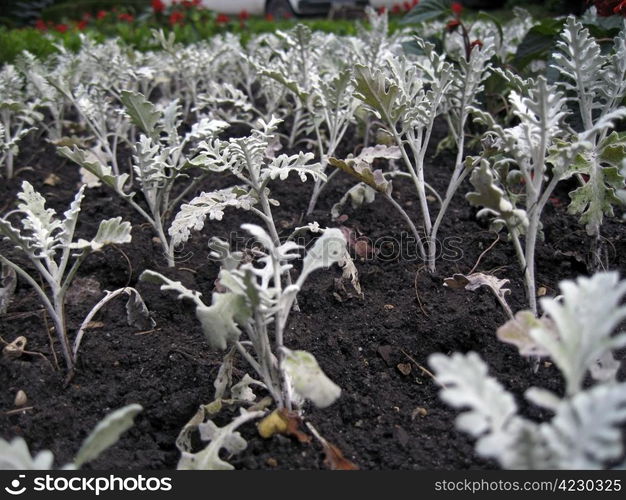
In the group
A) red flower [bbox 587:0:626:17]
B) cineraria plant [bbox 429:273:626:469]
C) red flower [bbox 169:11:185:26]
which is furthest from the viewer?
red flower [bbox 169:11:185:26]

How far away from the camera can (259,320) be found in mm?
1489

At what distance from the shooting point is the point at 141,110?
2236 millimetres

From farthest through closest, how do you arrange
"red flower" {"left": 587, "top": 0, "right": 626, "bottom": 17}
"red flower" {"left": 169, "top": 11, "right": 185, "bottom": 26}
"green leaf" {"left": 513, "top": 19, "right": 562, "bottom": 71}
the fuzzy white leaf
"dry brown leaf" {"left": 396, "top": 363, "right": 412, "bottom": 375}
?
"red flower" {"left": 169, "top": 11, "right": 185, "bottom": 26}, "green leaf" {"left": 513, "top": 19, "right": 562, "bottom": 71}, "red flower" {"left": 587, "top": 0, "right": 626, "bottom": 17}, "dry brown leaf" {"left": 396, "top": 363, "right": 412, "bottom": 375}, the fuzzy white leaf

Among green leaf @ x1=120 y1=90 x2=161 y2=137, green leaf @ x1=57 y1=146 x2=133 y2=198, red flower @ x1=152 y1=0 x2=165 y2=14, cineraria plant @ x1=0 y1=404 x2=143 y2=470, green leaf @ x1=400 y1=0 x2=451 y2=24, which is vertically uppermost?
green leaf @ x1=400 y1=0 x2=451 y2=24

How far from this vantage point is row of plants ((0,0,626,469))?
1080mm

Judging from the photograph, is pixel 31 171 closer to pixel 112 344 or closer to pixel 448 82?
pixel 112 344

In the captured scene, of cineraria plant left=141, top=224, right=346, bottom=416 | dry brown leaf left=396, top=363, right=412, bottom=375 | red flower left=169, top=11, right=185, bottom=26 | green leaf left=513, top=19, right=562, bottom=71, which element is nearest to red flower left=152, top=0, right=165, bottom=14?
red flower left=169, top=11, right=185, bottom=26

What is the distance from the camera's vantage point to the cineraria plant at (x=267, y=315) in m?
1.36

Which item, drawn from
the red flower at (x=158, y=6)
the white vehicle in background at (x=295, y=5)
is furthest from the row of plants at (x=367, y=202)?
the white vehicle in background at (x=295, y=5)

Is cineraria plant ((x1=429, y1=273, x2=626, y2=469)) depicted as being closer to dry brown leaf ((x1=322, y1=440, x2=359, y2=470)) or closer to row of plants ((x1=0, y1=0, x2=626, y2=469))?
row of plants ((x1=0, y1=0, x2=626, y2=469))

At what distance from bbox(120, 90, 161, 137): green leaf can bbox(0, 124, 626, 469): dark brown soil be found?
503mm

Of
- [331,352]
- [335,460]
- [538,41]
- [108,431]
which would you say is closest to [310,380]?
[335,460]

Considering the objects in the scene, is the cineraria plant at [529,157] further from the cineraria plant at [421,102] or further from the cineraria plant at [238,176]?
the cineraria plant at [238,176]

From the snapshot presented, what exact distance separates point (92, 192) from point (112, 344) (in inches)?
52.7
